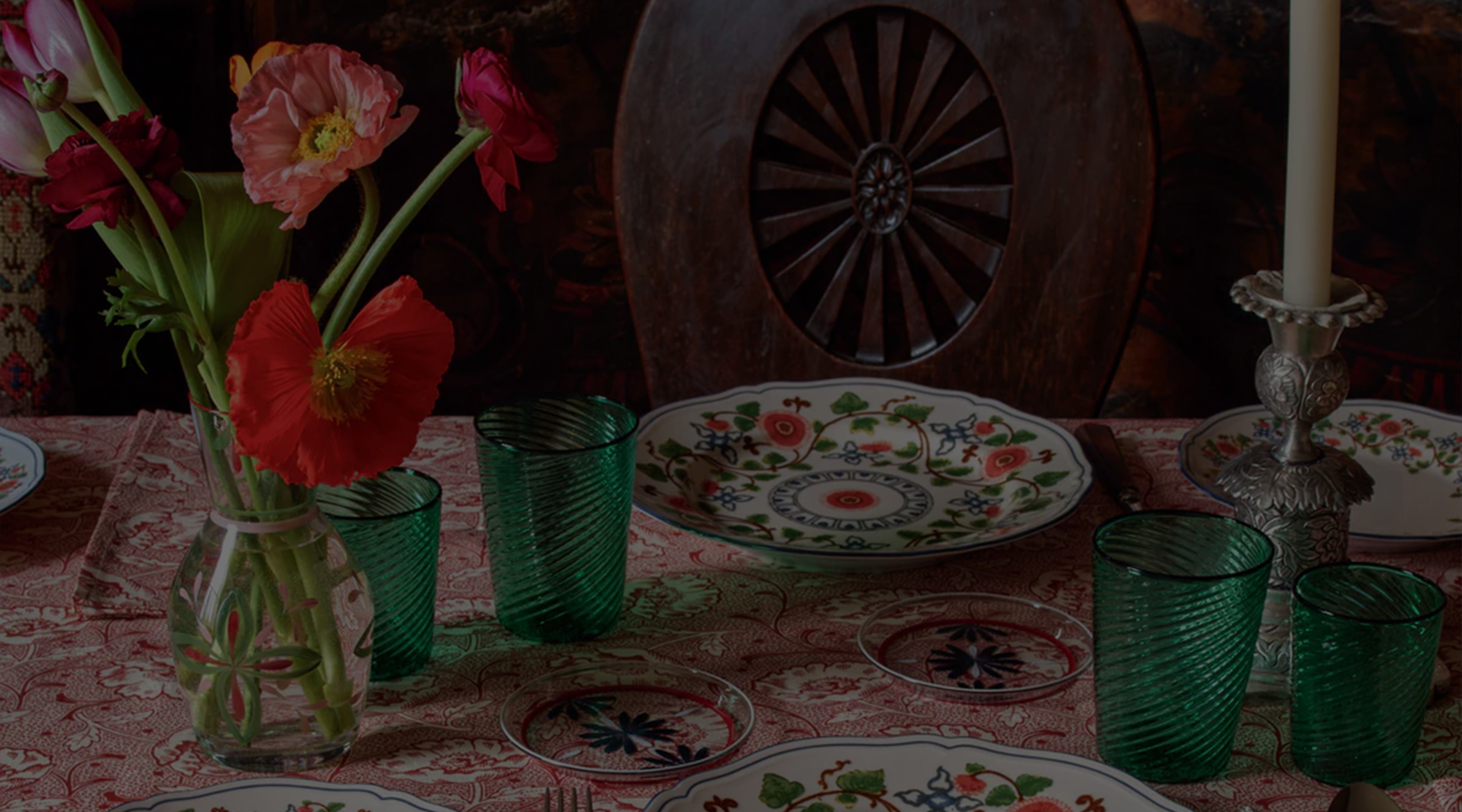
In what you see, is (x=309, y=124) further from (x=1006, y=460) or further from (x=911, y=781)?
(x=1006, y=460)

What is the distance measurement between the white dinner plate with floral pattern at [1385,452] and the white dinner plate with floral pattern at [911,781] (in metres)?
0.28

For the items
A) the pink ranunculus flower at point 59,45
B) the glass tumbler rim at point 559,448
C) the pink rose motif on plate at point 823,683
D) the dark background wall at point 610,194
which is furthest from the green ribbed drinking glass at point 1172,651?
the dark background wall at point 610,194

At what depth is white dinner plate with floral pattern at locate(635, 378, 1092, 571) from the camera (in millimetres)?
805

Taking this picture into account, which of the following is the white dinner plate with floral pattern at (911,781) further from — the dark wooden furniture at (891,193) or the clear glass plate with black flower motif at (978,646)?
the dark wooden furniture at (891,193)

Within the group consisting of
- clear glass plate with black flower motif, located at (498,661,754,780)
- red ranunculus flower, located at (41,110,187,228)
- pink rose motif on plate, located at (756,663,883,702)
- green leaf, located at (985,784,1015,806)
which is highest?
red ranunculus flower, located at (41,110,187,228)

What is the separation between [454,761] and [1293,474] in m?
0.39

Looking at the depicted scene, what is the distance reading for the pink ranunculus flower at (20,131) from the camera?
540mm

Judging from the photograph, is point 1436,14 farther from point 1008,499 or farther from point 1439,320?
point 1008,499

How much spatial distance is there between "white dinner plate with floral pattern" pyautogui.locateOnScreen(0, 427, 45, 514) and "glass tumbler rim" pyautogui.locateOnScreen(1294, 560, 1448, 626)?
0.66 meters

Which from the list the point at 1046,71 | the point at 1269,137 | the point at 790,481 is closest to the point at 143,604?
the point at 790,481

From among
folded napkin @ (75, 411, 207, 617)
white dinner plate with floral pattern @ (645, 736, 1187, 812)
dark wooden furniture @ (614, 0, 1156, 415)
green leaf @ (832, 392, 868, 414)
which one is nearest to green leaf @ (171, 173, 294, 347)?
folded napkin @ (75, 411, 207, 617)

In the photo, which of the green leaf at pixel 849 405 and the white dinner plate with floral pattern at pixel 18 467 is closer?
the white dinner plate with floral pattern at pixel 18 467

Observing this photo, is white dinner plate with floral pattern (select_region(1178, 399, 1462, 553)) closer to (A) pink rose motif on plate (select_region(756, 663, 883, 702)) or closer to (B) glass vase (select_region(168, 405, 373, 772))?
(A) pink rose motif on plate (select_region(756, 663, 883, 702))

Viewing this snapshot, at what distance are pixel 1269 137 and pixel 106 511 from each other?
135cm
